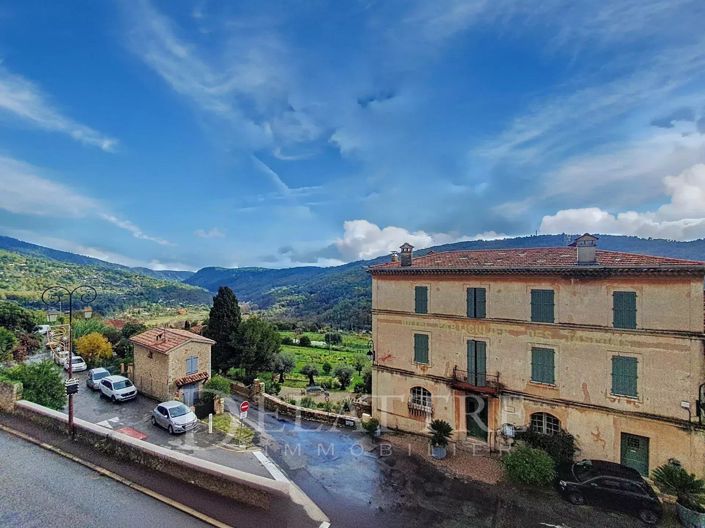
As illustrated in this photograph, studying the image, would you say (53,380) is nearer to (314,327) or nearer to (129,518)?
(129,518)

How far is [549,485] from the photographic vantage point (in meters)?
15.9

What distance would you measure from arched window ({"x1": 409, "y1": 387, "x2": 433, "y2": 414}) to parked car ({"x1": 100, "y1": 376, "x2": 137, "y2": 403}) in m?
18.2

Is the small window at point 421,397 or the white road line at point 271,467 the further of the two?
the small window at point 421,397

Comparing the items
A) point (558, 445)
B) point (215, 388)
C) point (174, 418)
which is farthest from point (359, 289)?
point (558, 445)

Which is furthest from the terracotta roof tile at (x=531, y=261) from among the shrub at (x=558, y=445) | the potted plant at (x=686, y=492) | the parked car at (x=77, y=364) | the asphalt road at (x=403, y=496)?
the parked car at (x=77, y=364)

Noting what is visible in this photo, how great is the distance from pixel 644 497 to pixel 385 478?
9423 mm

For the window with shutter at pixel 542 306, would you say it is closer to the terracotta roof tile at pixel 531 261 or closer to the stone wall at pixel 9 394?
the terracotta roof tile at pixel 531 261


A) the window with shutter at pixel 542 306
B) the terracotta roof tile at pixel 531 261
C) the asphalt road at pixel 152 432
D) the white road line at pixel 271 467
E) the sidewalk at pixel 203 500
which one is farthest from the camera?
the window with shutter at pixel 542 306

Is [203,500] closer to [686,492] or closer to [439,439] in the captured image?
[439,439]

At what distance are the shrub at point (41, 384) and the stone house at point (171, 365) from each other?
5505 millimetres

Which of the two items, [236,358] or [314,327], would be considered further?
[314,327]

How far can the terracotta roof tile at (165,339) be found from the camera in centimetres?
2511

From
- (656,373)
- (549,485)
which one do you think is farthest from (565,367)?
(549,485)

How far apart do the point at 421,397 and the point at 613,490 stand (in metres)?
9.21
